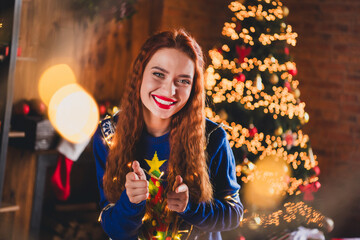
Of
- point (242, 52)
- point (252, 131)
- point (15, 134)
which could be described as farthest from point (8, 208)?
point (242, 52)

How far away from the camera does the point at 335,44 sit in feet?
11.5

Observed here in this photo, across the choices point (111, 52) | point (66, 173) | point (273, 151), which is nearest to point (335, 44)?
point (273, 151)

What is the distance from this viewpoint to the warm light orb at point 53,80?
307 cm

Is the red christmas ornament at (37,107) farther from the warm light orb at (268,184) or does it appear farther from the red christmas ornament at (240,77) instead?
the warm light orb at (268,184)

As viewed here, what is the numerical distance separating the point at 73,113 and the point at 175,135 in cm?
204

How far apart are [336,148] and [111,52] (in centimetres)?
203

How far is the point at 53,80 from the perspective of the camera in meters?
3.11

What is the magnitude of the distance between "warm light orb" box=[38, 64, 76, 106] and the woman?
6.83 feet

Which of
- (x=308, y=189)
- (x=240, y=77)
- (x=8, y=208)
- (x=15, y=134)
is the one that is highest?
(x=240, y=77)

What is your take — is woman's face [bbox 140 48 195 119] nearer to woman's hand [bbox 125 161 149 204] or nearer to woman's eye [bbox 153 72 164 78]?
woman's eye [bbox 153 72 164 78]

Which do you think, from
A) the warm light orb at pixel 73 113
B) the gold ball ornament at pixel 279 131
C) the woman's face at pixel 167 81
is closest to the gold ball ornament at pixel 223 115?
the gold ball ornament at pixel 279 131

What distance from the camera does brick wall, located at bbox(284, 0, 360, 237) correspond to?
3445 mm

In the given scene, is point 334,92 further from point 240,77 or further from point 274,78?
point 240,77

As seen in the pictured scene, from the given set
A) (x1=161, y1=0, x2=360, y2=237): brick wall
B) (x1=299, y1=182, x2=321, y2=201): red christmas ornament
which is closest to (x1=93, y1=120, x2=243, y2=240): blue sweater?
(x1=299, y1=182, x2=321, y2=201): red christmas ornament
